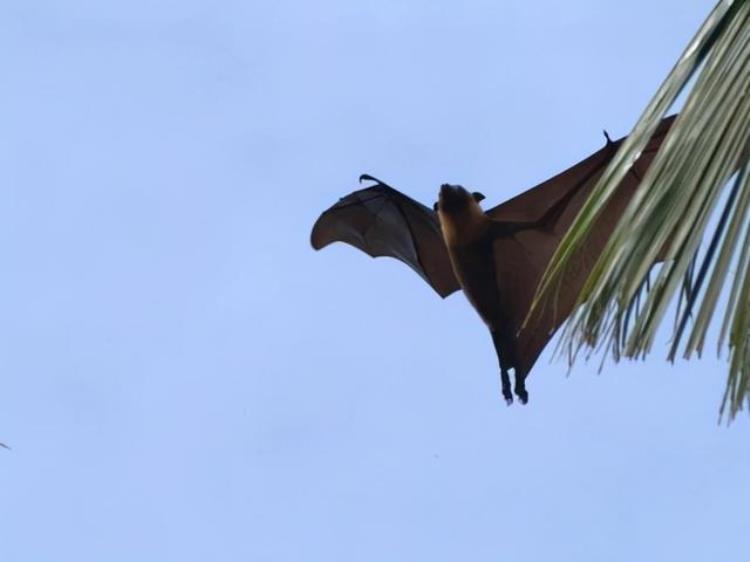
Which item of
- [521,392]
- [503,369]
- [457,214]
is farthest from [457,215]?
[521,392]

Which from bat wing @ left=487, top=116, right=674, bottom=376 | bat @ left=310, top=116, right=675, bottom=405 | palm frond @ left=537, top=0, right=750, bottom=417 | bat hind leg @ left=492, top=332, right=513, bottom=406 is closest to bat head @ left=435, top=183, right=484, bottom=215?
bat @ left=310, top=116, right=675, bottom=405

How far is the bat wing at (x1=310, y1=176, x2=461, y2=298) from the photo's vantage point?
564 inches

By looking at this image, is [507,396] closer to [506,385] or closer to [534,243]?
[506,385]

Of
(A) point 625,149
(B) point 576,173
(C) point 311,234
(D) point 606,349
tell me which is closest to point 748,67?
(A) point 625,149

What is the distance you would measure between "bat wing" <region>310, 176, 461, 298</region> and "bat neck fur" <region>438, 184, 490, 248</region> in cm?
141

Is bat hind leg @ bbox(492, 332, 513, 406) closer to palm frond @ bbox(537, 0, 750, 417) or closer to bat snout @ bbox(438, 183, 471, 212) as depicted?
bat snout @ bbox(438, 183, 471, 212)

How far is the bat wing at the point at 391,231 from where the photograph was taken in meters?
14.3

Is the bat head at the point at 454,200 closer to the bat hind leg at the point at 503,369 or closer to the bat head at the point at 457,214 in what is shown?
the bat head at the point at 457,214

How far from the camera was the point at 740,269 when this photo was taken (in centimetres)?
186

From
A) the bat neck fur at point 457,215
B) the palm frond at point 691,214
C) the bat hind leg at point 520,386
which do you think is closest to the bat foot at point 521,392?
the bat hind leg at point 520,386

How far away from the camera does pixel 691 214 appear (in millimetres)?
1955

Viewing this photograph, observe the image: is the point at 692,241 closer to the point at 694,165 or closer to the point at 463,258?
the point at 694,165

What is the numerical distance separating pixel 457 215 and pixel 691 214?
10804 millimetres

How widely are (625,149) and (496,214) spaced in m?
11.2
